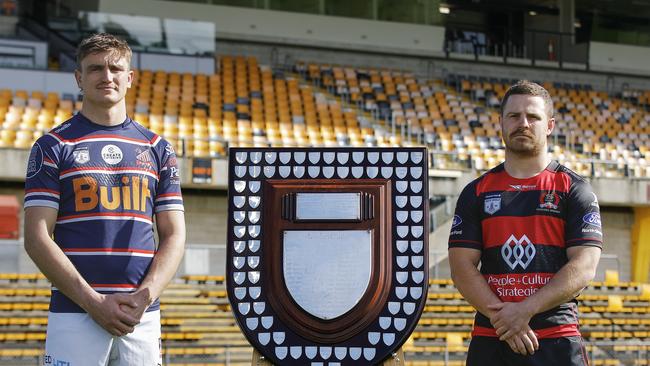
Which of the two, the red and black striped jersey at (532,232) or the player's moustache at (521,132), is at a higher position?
the player's moustache at (521,132)

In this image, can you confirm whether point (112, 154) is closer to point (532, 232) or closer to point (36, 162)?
point (36, 162)

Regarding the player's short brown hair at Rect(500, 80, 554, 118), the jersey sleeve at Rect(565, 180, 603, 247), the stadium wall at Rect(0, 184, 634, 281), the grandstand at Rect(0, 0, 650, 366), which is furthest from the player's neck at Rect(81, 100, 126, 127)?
the stadium wall at Rect(0, 184, 634, 281)

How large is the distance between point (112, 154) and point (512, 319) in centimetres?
146

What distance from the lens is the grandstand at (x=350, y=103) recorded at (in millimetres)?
14969

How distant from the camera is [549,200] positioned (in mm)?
3840

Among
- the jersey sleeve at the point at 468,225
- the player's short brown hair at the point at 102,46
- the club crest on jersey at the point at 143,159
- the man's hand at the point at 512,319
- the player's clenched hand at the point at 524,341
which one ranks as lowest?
the player's clenched hand at the point at 524,341

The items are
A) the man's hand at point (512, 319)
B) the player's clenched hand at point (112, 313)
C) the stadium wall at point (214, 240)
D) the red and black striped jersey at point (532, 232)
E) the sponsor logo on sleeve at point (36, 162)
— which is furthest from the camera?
the stadium wall at point (214, 240)

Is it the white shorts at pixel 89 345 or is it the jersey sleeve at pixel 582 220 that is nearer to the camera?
the white shorts at pixel 89 345

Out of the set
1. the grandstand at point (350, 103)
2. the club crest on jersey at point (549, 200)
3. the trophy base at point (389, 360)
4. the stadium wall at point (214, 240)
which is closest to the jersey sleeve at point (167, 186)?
the trophy base at point (389, 360)

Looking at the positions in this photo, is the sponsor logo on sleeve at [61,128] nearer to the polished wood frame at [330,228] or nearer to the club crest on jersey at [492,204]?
the polished wood frame at [330,228]

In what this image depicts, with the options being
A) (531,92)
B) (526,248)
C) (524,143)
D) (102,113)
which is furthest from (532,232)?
(102,113)

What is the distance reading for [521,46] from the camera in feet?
93.0

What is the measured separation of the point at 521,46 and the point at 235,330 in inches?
630

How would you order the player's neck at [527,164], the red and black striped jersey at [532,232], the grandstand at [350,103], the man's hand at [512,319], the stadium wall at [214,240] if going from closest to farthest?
the man's hand at [512,319], the red and black striped jersey at [532,232], the player's neck at [527,164], the stadium wall at [214,240], the grandstand at [350,103]
